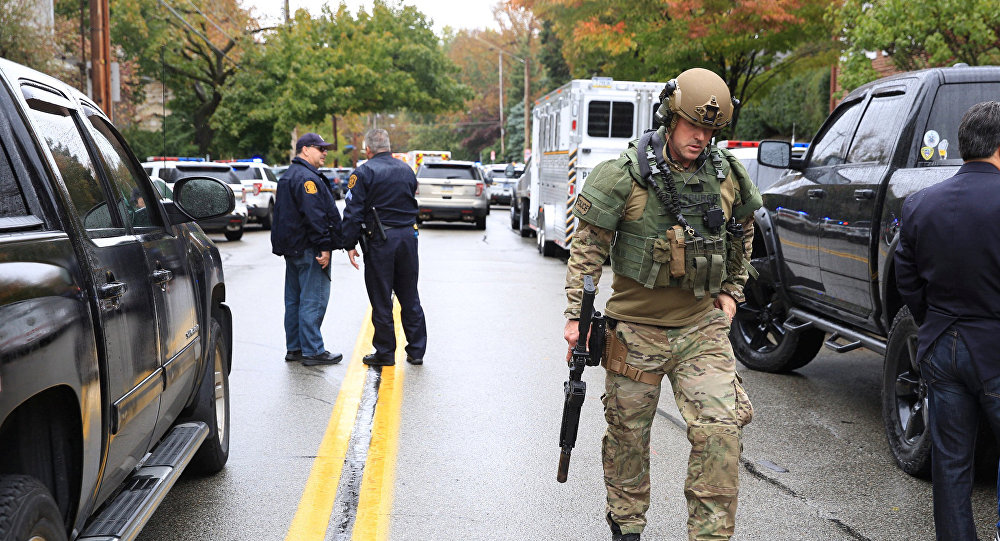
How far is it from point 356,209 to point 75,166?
14.3ft

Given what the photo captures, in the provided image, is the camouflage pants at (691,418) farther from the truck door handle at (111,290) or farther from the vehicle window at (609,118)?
the vehicle window at (609,118)

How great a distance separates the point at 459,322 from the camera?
1059 centimetres

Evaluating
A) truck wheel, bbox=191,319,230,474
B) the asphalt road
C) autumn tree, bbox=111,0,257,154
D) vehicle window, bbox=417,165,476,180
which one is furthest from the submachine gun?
autumn tree, bbox=111,0,257,154

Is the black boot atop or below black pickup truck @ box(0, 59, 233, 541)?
below

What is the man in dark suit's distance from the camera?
3703 mm

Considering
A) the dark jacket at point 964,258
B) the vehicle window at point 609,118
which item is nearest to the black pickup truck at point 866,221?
the dark jacket at point 964,258

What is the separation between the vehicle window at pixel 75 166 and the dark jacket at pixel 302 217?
427 centimetres

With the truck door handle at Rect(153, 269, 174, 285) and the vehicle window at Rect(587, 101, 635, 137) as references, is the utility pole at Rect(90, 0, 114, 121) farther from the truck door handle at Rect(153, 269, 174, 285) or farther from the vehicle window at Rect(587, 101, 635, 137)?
the truck door handle at Rect(153, 269, 174, 285)

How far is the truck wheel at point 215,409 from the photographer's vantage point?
4930mm

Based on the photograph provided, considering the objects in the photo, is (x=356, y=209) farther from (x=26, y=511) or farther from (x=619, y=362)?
(x=26, y=511)

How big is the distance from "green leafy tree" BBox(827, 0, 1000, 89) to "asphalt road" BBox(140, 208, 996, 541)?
489 centimetres

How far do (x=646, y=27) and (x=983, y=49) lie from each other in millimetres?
9982

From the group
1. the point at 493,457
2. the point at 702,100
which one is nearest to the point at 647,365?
the point at 702,100

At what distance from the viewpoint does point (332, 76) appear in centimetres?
4281
